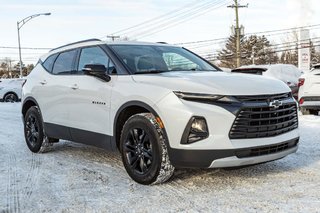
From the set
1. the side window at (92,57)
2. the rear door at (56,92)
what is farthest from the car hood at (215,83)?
the rear door at (56,92)

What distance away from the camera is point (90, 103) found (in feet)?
17.1

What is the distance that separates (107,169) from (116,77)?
1.21 m

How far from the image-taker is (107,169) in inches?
207

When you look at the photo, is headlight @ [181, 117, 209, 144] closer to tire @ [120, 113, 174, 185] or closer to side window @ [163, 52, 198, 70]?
tire @ [120, 113, 174, 185]

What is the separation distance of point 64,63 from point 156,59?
1.58 metres

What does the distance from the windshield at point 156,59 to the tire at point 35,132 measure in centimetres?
203

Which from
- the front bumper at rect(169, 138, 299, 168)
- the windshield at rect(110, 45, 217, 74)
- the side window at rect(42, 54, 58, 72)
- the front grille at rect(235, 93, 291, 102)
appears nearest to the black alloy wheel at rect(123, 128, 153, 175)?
the front bumper at rect(169, 138, 299, 168)

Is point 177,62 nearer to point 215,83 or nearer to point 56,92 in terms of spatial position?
point 215,83

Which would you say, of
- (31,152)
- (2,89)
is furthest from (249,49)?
(31,152)

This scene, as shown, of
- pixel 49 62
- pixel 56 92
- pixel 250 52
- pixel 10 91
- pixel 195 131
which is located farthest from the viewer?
pixel 250 52

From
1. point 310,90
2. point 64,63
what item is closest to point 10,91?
point 310,90

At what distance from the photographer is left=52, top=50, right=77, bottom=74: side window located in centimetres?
597

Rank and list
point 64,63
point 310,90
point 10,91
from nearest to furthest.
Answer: point 64,63, point 310,90, point 10,91

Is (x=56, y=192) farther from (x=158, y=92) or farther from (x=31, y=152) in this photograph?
(x=31, y=152)
